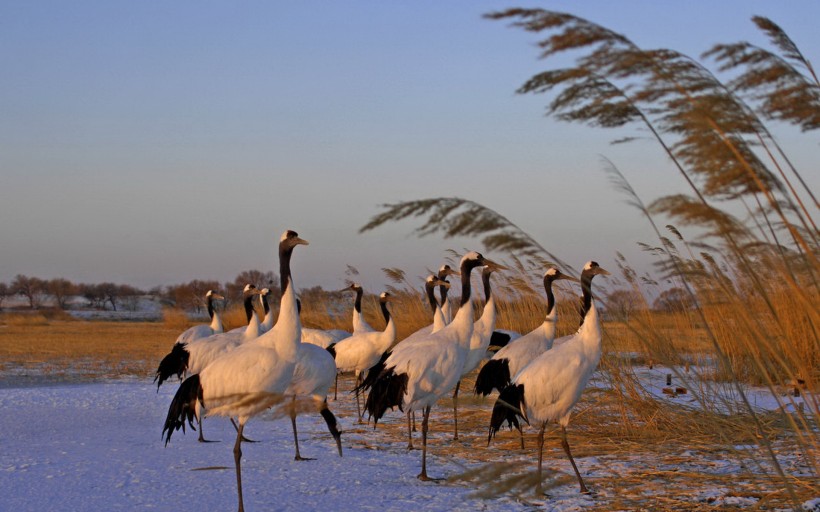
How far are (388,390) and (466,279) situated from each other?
5.51 feet

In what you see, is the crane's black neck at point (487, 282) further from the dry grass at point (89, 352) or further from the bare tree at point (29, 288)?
the bare tree at point (29, 288)

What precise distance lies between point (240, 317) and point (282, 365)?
1618 centimetres

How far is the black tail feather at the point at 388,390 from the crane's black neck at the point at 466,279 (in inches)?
43.8

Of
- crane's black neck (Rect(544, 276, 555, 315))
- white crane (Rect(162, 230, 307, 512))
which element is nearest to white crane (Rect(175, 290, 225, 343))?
white crane (Rect(162, 230, 307, 512))

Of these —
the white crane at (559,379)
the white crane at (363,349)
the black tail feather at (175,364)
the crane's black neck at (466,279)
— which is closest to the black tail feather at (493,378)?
the crane's black neck at (466,279)

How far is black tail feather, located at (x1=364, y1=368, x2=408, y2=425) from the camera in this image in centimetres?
725

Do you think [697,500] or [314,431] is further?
[314,431]

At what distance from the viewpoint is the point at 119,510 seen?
5.17 metres

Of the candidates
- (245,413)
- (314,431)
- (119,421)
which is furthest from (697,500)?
(119,421)

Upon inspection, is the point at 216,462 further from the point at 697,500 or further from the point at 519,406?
the point at 697,500

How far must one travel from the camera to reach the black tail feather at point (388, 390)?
7.25 meters

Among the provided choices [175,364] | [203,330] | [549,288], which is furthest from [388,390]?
[203,330]

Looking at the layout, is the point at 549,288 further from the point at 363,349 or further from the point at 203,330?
the point at 203,330

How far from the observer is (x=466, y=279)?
848 cm
